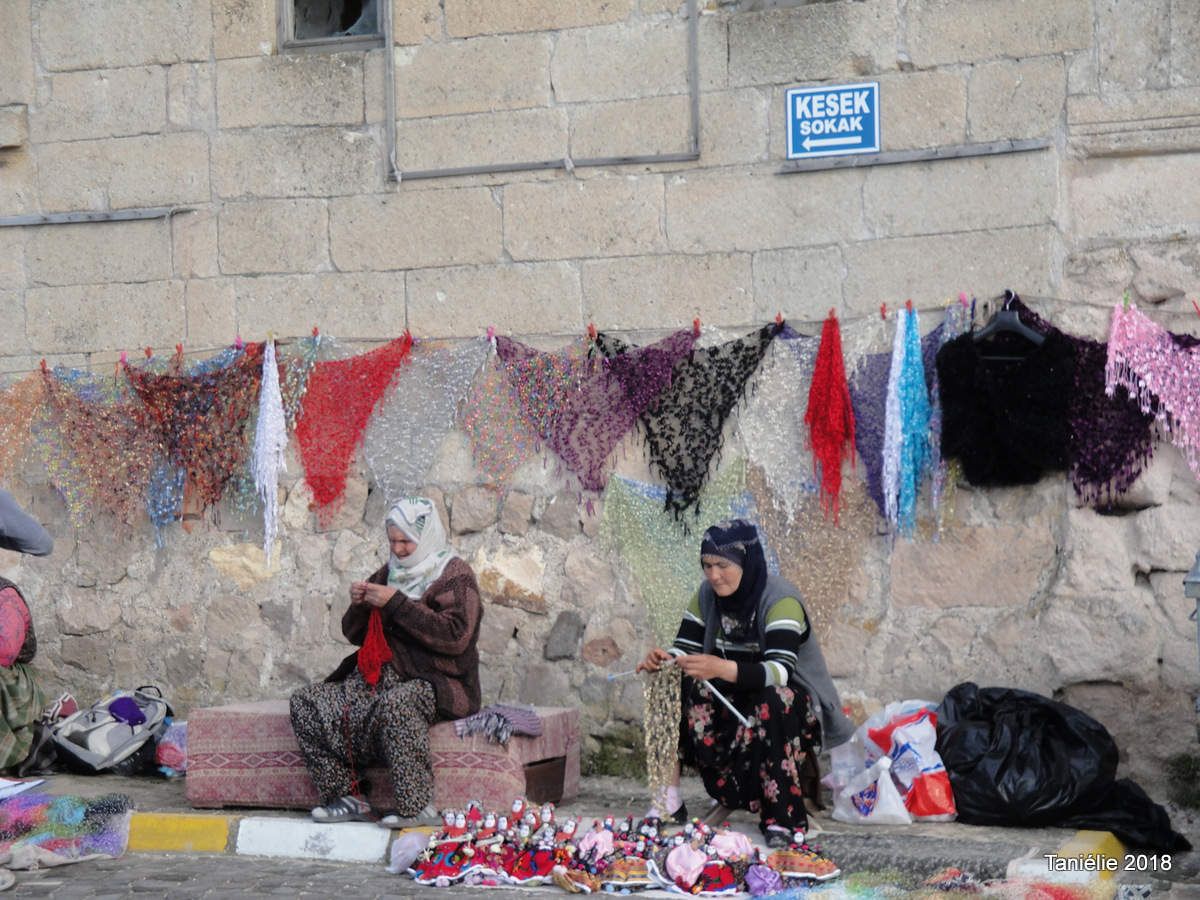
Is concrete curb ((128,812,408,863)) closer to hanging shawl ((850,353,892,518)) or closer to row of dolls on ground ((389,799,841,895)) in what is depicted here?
row of dolls on ground ((389,799,841,895))

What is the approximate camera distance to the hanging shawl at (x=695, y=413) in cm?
747

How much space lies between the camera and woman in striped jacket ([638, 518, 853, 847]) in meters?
6.32

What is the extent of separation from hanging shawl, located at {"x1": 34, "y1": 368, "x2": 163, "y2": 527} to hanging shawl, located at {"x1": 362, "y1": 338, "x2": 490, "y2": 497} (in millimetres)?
1142

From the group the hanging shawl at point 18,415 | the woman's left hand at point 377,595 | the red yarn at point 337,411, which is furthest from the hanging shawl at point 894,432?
the hanging shawl at point 18,415

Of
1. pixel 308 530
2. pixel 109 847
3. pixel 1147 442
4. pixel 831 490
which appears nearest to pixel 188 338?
pixel 308 530

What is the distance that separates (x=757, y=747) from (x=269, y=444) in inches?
116

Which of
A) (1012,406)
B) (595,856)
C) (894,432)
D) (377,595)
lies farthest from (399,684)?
(1012,406)

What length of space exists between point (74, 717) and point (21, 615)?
0.56 m

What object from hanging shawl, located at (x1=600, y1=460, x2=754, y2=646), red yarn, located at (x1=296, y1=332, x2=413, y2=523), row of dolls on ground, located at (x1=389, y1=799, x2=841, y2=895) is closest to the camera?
row of dolls on ground, located at (x1=389, y1=799, x2=841, y2=895)

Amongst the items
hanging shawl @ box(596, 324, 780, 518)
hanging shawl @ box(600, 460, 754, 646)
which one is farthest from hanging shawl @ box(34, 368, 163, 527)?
hanging shawl @ box(596, 324, 780, 518)

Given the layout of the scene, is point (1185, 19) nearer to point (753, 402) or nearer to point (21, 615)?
point (753, 402)

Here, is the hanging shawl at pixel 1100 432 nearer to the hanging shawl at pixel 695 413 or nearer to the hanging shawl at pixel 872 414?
the hanging shawl at pixel 872 414

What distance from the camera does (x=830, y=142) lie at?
738 cm

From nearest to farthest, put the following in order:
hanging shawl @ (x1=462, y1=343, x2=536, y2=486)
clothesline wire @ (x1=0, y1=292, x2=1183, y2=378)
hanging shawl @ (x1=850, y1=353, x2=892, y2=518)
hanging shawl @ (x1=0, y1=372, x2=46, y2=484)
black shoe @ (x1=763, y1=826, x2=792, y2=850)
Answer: black shoe @ (x1=763, y1=826, x2=792, y2=850) < clothesline wire @ (x1=0, y1=292, x2=1183, y2=378) < hanging shawl @ (x1=850, y1=353, x2=892, y2=518) < hanging shawl @ (x1=462, y1=343, x2=536, y2=486) < hanging shawl @ (x1=0, y1=372, x2=46, y2=484)
